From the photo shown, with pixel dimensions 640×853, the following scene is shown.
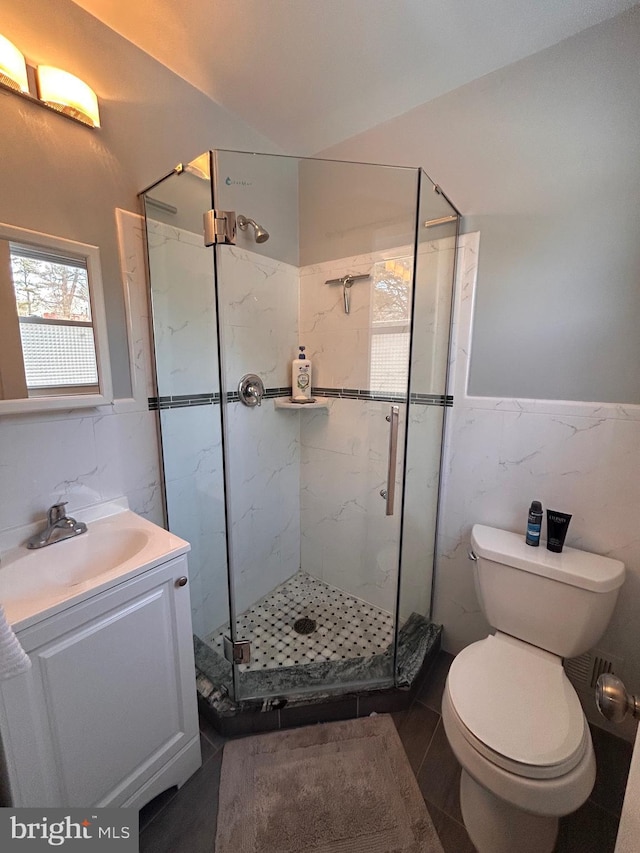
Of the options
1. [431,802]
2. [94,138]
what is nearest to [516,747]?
[431,802]

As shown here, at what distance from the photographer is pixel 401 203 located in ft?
5.35

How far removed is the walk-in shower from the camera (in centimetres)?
154

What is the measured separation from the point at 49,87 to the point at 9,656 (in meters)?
1.58

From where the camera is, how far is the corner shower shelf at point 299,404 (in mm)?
2033

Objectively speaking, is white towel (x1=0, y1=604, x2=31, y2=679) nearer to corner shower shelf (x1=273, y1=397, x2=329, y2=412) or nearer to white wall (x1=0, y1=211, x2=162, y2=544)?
white wall (x1=0, y1=211, x2=162, y2=544)

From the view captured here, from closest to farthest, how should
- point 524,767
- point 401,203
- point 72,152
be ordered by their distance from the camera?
point 524,767 < point 72,152 < point 401,203

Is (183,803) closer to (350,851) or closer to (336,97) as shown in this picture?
(350,851)

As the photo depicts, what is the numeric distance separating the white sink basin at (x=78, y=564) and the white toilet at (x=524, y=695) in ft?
3.52

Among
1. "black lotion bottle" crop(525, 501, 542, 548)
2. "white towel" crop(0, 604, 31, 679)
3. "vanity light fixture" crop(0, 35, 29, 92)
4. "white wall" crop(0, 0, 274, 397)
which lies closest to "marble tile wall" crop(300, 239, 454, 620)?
"black lotion bottle" crop(525, 501, 542, 548)

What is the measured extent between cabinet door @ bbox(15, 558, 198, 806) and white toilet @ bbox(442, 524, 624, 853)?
906 mm

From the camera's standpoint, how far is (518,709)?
1.08m

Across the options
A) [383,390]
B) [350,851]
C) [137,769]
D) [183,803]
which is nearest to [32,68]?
[383,390]

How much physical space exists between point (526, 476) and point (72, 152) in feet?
6.94

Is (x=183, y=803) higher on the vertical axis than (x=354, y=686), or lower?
lower
